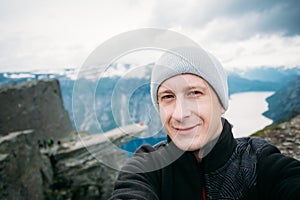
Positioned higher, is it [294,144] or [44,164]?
[294,144]

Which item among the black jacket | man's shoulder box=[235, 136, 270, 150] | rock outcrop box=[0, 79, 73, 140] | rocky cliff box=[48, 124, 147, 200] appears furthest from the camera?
rock outcrop box=[0, 79, 73, 140]

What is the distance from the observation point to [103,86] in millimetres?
1943

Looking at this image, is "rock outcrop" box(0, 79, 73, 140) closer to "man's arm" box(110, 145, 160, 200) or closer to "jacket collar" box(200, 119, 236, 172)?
"man's arm" box(110, 145, 160, 200)

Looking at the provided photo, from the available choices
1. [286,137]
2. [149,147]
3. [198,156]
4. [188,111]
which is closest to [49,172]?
[149,147]

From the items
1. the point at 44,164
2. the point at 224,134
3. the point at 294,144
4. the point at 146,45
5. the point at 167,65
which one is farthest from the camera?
the point at 44,164

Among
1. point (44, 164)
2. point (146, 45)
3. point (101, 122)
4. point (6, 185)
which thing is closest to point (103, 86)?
point (101, 122)

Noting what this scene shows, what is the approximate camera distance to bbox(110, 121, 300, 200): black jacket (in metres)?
1.68

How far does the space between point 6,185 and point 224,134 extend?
458 inches

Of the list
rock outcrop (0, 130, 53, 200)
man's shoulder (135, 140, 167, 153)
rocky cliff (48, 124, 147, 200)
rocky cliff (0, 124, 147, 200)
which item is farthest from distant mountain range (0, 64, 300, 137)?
rocky cliff (48, 124, 147, 200)

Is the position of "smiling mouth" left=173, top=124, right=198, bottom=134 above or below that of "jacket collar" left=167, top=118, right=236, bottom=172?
above

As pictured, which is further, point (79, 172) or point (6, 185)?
point (79, 172)

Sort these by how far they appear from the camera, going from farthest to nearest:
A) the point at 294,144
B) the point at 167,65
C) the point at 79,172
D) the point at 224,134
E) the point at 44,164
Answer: the point at 79,172, the point at 44,164, the point at 294,144, the point at 224,134, the point at 167,65

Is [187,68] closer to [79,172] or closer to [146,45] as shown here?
[146,45]

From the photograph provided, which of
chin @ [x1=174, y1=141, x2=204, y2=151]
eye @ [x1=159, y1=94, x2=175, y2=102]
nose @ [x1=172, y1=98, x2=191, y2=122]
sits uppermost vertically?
eye @ [x1=159, y1=94, x2=175, y2=102]
